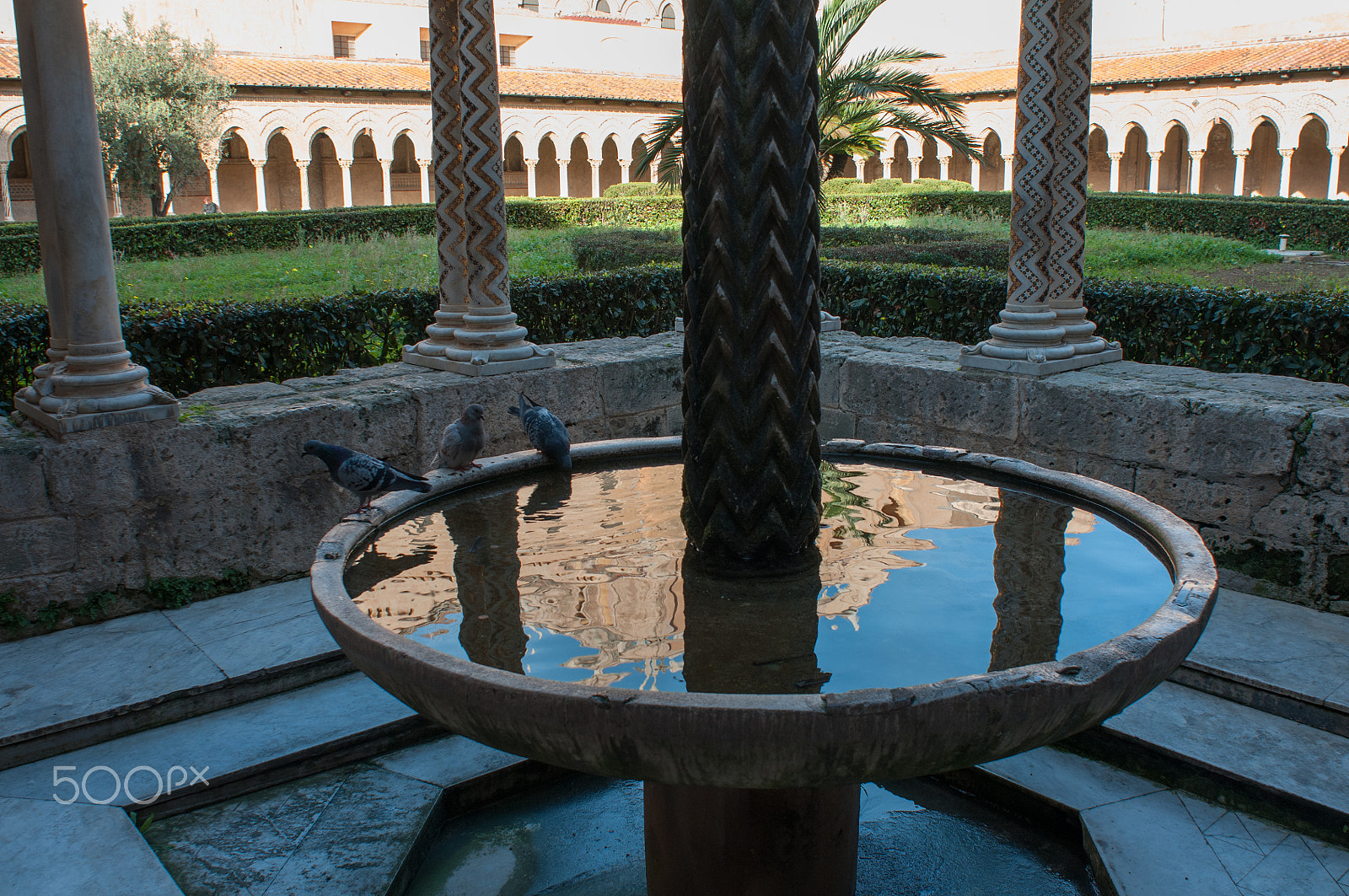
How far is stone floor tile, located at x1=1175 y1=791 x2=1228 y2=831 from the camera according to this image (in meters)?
2.63

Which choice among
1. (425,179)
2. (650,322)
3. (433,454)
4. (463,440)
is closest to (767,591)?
(463,440)

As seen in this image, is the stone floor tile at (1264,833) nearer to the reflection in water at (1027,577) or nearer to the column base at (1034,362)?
the reflection in water at (1027,577)

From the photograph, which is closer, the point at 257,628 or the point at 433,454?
the point at 257,628

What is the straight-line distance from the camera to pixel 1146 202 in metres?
20.4

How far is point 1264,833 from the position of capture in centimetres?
258

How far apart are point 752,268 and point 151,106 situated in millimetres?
24308

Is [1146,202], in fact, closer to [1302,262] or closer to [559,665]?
[1302,262]

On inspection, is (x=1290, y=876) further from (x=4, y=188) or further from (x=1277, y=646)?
(x=4, y=188)

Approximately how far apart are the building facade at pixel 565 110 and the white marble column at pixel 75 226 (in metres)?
19.6

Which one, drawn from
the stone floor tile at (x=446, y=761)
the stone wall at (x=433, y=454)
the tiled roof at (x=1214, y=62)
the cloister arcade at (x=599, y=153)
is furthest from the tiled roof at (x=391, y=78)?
the stone floor tile at (x=446, y=761)

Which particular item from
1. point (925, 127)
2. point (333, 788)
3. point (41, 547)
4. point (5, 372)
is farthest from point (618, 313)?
point (925, 127)

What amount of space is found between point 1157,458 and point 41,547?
4.03 meters

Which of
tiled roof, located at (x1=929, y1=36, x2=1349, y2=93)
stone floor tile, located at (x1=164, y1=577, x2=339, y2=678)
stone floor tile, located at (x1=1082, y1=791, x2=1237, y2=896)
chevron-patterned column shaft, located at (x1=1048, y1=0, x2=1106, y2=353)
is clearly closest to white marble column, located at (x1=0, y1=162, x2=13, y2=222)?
stone floor tile, located at (x1=164, y1=577, x2=339, y2=678)

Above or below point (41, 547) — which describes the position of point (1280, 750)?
below
